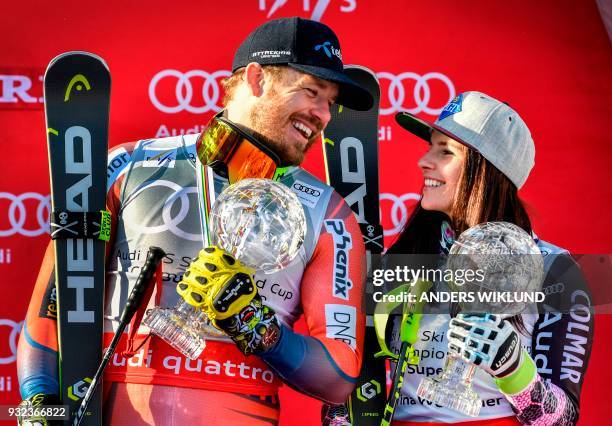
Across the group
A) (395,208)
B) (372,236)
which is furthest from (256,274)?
(395,208)

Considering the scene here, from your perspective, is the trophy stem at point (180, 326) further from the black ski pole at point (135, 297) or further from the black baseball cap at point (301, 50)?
the black baseball cap at point (301, 50)

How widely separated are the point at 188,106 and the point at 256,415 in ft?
4.29

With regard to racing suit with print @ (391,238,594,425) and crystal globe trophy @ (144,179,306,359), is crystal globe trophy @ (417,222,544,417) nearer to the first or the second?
racing suit with print @ (391,238,594,425)

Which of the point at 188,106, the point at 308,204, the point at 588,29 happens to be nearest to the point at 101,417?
the point at 308,204

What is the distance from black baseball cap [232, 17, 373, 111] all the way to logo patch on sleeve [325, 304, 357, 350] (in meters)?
0.67

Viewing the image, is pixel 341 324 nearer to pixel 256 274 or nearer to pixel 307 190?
pixel 256 274

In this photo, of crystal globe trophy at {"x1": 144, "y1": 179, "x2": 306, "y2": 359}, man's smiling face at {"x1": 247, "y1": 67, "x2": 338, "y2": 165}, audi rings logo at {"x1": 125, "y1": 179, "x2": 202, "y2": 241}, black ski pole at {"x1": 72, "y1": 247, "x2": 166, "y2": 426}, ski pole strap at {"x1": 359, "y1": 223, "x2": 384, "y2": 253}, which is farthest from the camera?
ski pole strap at {"x1": 359, "y1": 223, "x2": 384, "y2": 253}

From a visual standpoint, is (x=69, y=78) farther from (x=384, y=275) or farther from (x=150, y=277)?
(x=384, y=275)

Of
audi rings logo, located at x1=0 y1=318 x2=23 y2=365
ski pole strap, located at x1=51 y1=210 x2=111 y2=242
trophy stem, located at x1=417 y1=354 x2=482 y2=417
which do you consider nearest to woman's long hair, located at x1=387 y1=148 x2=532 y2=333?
trophy stem, located at x1=417 y1=354 x2=482 y2=417

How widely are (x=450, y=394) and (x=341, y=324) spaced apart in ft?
1.47

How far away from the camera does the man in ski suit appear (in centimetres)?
288

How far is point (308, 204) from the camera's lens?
3.11 metres

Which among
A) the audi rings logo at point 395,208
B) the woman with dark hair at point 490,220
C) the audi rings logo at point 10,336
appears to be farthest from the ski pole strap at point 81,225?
the audi rings logo at point 395,208

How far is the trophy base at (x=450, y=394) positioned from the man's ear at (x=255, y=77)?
1040 mm
